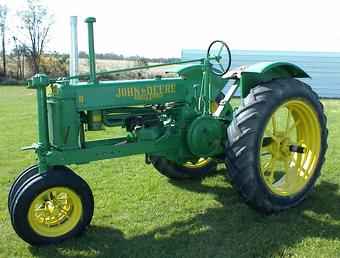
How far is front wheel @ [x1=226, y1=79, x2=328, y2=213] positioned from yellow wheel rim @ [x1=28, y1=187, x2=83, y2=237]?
1.40 m

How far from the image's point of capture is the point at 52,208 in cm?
393

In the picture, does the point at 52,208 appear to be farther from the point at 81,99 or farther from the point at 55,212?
the point at 81,99

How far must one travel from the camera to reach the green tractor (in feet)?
12.9

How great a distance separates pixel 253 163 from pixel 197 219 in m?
0.79

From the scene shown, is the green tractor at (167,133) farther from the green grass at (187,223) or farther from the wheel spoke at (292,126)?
the green grass at (187,223)

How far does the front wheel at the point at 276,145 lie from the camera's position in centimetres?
416

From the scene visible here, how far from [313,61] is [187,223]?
18.8m

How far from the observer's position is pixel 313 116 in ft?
15.6

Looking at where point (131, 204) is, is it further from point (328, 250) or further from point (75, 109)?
point (328, 250)

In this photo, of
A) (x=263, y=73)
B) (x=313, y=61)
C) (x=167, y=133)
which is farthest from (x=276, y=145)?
(x=313, y=61)

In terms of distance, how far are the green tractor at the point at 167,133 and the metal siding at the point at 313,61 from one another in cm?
1605

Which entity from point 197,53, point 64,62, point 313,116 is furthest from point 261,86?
point 64,62

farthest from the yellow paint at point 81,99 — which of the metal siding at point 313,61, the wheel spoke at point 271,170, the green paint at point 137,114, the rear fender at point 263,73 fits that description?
the metal siding at point 313,61

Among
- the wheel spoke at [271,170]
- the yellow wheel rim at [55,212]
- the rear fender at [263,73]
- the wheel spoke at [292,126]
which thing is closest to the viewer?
the yellow wheel rim at [55,212]
